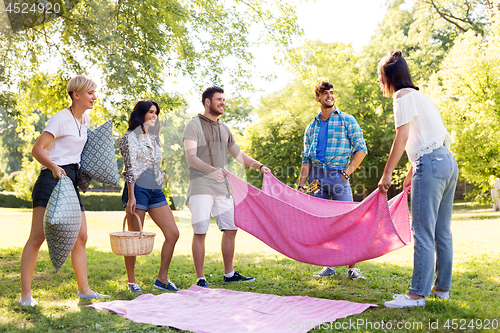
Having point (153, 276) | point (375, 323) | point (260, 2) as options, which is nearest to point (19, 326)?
point (153, 276)

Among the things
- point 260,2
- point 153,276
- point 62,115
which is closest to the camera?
point 62,115

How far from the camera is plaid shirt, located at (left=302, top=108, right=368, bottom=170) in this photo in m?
4.64

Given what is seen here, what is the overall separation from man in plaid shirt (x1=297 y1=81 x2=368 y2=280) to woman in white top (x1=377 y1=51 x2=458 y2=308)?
1348 mm

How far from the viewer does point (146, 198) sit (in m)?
4.14

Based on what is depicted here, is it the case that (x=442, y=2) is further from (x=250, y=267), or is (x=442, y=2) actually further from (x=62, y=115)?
(x=62, y=115)

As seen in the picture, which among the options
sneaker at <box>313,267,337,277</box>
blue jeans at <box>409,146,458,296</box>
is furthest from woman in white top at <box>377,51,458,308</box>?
sneaker at <box>313,267,337,277</box>

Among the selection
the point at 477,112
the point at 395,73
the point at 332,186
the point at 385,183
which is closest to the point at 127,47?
the point at 332,186

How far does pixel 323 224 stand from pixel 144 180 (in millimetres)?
1878

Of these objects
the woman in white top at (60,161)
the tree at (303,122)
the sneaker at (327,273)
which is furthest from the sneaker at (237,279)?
the tree at (303,122)

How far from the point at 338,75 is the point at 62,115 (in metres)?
18.7

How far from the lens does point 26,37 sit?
859 centimetres

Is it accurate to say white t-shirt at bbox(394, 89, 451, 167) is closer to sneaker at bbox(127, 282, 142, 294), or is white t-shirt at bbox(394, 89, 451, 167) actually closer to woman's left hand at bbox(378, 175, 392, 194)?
woman's left hand at bbox(378, 175, 392, 194)

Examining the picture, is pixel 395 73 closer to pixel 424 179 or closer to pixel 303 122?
pixel 424 179

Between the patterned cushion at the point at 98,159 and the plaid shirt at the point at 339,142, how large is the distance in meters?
2.29
